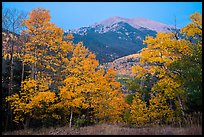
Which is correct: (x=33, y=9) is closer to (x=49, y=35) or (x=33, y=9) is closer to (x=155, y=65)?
(x=49, y=35)

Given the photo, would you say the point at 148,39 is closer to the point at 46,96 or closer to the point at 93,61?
the point at 93,61

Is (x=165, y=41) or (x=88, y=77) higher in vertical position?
(x=165, y=41)

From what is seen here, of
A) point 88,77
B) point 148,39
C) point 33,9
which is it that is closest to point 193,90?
point 148,39

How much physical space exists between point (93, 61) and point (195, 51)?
26.4 feet

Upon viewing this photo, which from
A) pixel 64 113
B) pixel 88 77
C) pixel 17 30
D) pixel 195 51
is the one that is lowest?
pixel 64 113

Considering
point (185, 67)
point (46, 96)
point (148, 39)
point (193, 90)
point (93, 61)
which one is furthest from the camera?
point (93, 61)

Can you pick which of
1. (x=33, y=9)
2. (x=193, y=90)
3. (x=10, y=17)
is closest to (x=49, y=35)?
(x=33, y=9)

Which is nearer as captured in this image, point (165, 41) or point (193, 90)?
point (193, 90)

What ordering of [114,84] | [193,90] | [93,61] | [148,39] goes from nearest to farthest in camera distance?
[193,90] < [148,39] < [93,61] < [114,84]

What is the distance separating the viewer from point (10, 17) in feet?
55.6

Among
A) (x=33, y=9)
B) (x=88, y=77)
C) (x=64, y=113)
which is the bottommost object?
(x=64, y=113)

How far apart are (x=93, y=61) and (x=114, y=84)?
22.5 feet

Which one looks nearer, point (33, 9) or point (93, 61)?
point (33, 9)

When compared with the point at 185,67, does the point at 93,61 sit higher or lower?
higher
